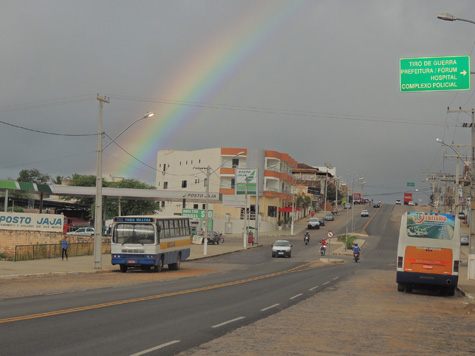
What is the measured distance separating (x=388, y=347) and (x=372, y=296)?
11764mm

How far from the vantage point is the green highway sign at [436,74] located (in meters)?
21.4

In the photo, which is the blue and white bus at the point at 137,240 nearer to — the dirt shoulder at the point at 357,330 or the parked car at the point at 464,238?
the dirt shoulder at the point at 357,330

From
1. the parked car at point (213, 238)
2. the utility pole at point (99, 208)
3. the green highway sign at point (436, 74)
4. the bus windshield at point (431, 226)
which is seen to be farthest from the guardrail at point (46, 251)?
the green highway sign at point (436, 74)

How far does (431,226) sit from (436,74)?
20.7 feet

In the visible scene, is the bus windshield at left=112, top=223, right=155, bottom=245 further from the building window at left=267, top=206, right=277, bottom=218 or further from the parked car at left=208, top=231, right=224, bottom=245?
the building window at left=267, top=206, right=277, bottom=218

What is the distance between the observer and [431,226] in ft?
78.3

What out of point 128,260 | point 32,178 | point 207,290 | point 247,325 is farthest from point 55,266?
point 32,178

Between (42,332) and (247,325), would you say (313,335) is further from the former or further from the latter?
(42,332)

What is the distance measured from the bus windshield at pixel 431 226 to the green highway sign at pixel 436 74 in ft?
18.5

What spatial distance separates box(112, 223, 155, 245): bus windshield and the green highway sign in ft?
56.7

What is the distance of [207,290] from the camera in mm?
22859

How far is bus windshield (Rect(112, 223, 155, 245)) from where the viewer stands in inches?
1310

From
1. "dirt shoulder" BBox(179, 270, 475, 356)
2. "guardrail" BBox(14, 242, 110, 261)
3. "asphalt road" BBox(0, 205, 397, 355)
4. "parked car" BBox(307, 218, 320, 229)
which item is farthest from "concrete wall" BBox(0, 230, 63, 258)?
"parked car" BBox(307, 218, 320, 229)

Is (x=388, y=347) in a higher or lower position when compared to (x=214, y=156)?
lower
